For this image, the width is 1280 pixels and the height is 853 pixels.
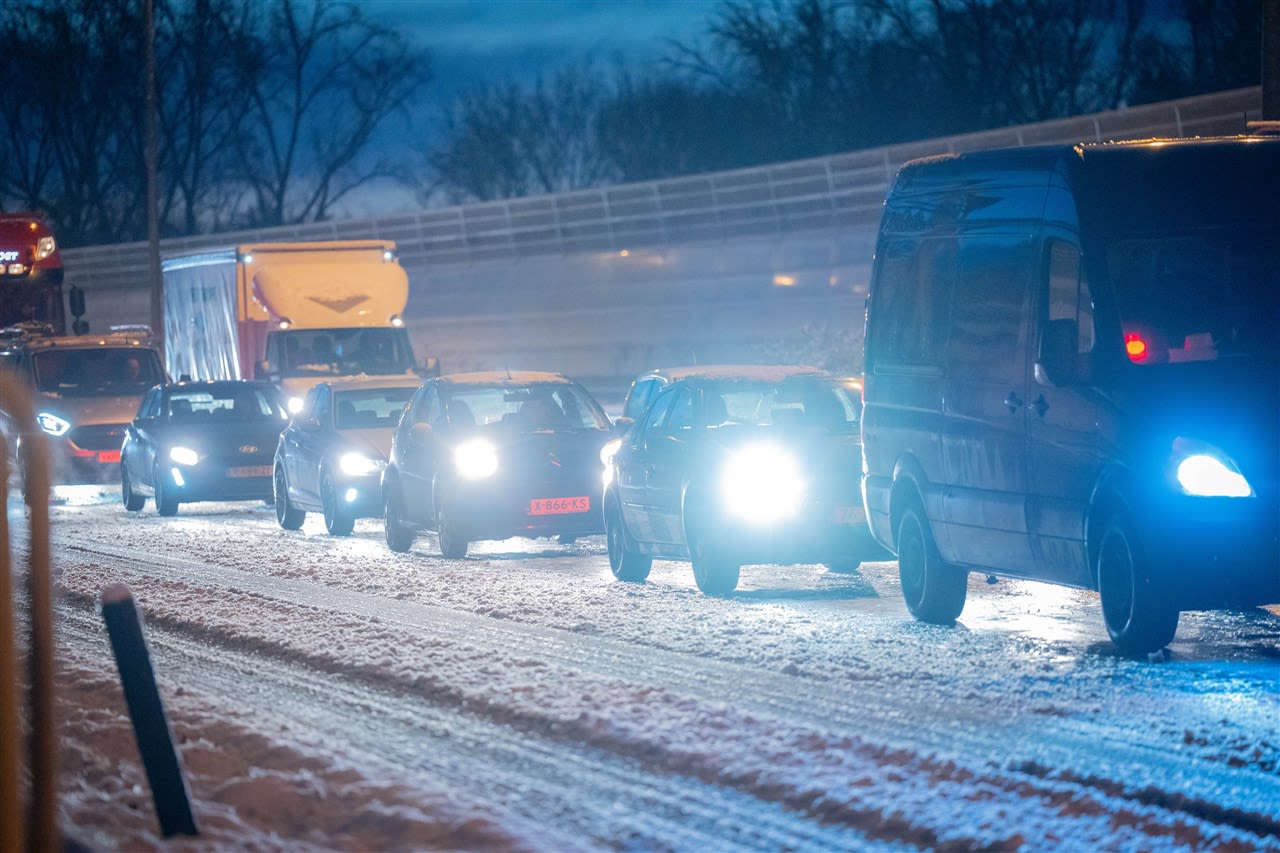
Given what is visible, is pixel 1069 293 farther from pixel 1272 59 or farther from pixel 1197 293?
pixel 1272 59

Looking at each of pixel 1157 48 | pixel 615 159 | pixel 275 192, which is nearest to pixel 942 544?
pixel 1157 48

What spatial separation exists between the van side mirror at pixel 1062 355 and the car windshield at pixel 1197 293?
0.25 metres

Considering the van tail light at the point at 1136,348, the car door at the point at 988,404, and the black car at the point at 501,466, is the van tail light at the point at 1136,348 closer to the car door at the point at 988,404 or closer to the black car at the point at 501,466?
the car door at the point at 988,404

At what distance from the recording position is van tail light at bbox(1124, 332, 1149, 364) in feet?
33.7

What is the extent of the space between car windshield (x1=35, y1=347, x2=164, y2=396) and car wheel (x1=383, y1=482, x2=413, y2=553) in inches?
456

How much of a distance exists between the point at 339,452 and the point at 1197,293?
37.4 ft

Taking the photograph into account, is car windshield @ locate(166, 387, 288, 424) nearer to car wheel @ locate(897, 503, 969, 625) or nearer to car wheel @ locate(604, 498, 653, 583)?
car wheel @ locate(604, 498, 653, 583)

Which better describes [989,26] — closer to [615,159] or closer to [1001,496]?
[615,159]

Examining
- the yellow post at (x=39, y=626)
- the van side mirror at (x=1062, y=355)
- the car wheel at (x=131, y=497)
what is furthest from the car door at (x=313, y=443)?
the yellow post at (x=39, y=626)

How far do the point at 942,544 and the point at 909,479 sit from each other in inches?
24.0

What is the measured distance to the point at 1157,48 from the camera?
53562 millimetres

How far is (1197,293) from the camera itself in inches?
413

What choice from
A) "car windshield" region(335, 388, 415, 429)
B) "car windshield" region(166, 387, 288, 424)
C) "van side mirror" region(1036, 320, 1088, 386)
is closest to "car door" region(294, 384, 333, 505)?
"car windshield" region(335, 388, 415, 429)

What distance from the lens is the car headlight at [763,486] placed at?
1373 centimetres
